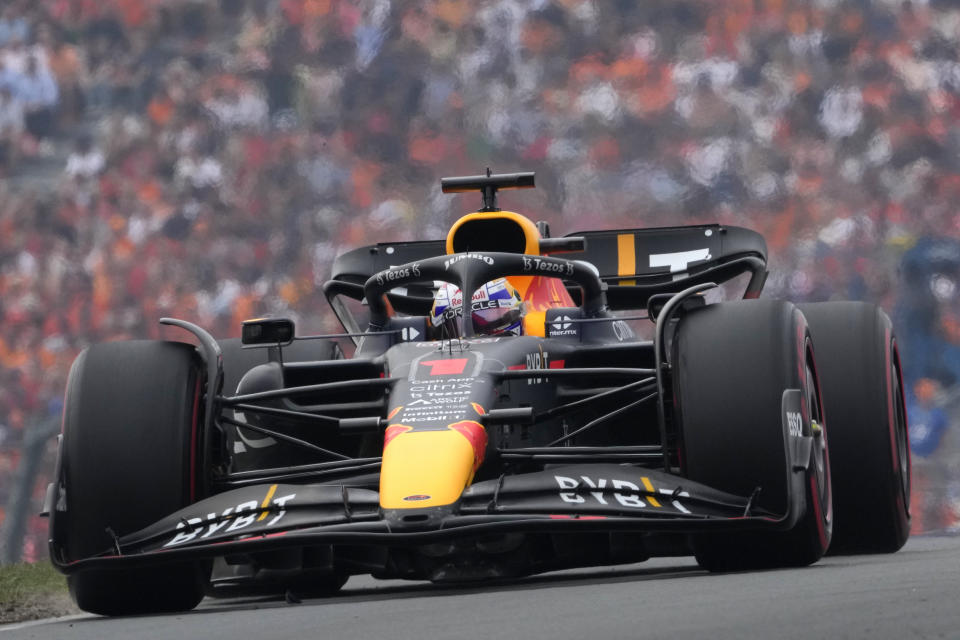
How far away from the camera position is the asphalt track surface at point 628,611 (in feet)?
12.8

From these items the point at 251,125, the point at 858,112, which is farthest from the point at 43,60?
the point at 858,112

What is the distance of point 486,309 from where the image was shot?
7656mm

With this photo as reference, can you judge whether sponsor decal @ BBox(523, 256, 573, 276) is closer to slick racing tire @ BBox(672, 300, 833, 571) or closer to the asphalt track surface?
slick racing tire @ BBox(672, 300, 833, 571)

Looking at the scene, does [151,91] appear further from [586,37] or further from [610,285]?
[610,285]

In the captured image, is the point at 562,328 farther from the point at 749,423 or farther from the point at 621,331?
the point at 749,423

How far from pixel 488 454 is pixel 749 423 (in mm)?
1040

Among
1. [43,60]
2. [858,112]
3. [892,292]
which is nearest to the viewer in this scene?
[892,292]

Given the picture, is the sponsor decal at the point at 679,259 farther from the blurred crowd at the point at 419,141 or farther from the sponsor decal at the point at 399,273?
the blurred crowd at the point at 419,141

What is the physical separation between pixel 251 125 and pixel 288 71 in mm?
773

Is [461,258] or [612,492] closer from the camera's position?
[612,492]

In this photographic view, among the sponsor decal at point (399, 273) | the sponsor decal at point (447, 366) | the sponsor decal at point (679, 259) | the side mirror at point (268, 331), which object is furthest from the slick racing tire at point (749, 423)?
the sponsor decal at point (679, 259)

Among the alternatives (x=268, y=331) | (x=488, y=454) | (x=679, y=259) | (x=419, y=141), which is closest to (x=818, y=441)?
(x=488, y=454)

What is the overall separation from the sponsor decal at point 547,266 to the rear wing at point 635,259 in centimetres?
193

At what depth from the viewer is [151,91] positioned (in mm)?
16234
